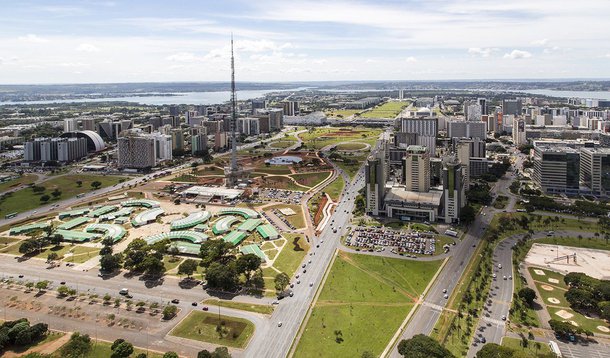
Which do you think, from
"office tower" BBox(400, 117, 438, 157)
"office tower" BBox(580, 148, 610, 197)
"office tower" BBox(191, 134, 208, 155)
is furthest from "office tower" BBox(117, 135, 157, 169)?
"office tower" BBox(580, 148, 610, 197)

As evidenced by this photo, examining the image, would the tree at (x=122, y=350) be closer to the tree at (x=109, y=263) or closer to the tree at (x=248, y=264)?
the tree at (x=248, y=264)

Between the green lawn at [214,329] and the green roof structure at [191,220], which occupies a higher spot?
the green roof structure at [191,220]

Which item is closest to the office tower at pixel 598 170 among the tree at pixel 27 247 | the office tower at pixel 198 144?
the tree at pixel 27 247

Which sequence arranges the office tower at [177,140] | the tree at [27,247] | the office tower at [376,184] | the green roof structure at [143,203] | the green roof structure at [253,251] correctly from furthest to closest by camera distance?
1. the office tower at [177,140]
2. the green roof structure at [143,203]
3. the office tower at [376,184]
4. the tree at [27,247]
5. the green roof structure at [253,251]

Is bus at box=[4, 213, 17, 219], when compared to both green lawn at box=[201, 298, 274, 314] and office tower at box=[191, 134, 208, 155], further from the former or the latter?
office tower at box=[191, 134, 208, 155]

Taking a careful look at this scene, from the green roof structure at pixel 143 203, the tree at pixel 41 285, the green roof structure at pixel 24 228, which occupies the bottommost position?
Answer: the tree at pixel 41 285

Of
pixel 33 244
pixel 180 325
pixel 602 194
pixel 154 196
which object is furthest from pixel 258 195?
pixel 602 194

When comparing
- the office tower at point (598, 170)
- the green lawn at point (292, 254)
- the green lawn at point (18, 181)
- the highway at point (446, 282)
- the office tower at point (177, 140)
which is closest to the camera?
the highway at point (446, 282)

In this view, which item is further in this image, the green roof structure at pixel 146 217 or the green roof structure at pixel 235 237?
the green roof structure at pixel 146 217
